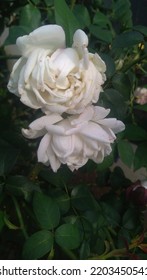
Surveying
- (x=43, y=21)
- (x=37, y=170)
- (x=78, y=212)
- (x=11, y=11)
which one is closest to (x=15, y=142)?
(x=37, y=170)

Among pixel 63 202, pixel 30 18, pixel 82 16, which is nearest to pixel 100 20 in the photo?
pixel 82 16

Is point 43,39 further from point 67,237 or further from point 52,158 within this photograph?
point 67,237

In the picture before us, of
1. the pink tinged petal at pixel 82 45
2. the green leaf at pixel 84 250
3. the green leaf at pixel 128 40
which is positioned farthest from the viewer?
the green leaf at pixel 84 250

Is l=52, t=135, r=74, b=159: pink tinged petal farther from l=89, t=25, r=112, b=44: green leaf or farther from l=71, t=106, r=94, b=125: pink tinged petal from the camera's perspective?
l=89, t=25, r=112, b=44: green leaf

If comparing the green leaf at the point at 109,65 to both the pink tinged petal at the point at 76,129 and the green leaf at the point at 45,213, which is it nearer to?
the pink tinged petal at the point at 76,129

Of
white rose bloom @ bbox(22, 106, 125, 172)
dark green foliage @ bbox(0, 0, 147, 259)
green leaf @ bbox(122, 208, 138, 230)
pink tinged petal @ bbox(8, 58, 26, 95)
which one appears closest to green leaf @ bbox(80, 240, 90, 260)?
dark green foliage @ bbox(0, 0, 147, 259)

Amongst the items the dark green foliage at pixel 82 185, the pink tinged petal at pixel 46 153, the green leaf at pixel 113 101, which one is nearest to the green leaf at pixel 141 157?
the dark green foliage at pixel 82 185
